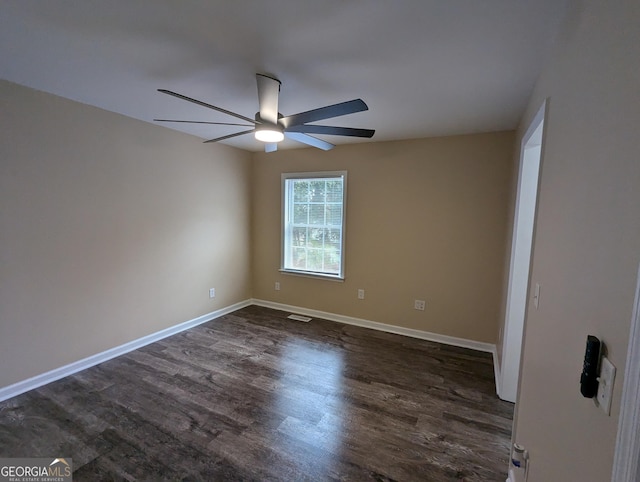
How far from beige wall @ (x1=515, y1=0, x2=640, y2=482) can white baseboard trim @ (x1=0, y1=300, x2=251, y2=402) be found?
11.3 feet

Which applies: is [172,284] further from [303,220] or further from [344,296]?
[344,296]

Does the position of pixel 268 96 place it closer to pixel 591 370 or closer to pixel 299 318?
pixel 591 370

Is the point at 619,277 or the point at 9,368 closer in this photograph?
the point at 619,277

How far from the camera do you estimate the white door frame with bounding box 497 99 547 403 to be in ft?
7.04

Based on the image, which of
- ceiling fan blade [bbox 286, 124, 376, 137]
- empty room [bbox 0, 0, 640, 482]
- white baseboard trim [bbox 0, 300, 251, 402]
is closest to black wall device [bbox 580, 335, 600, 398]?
empty room [bbox 0, 0, 640, 482]

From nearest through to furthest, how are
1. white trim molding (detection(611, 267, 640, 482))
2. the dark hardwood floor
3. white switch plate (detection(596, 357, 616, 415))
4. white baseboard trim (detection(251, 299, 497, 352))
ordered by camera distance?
white trim molding (detection(611, 267, 640, 482))
white switch plate (detection(596, 357, 616, 415))
the dark hardwood floor
white baseboard trim (detection(251, 299, 497, 352))

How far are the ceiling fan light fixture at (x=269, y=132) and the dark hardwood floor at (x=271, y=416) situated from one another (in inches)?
81.4

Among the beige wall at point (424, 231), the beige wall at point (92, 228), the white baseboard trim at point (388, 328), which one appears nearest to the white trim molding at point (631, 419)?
the white baseboard trim at point (388, 328)

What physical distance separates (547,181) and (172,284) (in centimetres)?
368

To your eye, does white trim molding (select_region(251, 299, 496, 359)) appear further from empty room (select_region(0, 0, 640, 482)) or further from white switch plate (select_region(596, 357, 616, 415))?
white switch plate (select_region(596, 357, 616, 415))

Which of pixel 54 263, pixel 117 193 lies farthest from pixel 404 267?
pixel 54 263

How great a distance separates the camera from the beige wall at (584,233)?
648 mm

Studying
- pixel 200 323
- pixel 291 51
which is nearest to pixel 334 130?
pixel 291 51

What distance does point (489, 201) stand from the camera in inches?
124
